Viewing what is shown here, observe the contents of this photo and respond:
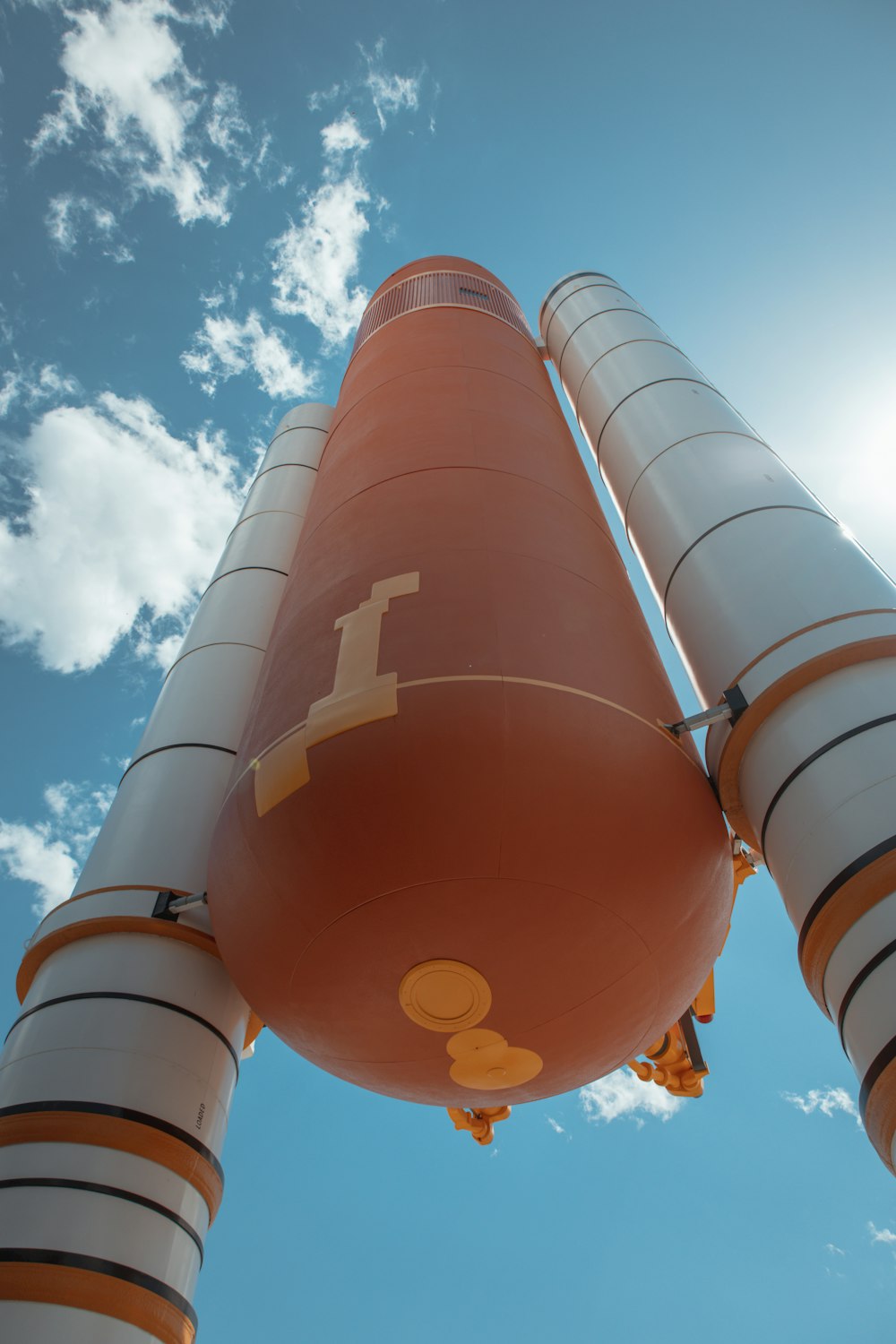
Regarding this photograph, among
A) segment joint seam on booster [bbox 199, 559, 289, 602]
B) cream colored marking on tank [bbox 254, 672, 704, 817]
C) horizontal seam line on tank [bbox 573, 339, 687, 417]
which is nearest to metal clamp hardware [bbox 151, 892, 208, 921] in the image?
cream colored marking on tank [bbox 254, 672, 704, 817]

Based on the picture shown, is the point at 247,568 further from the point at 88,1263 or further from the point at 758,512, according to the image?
the point at 88,1263

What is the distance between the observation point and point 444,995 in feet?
9.29

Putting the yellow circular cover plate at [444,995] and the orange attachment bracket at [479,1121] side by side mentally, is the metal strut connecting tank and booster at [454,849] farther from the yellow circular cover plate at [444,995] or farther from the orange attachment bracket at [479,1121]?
the orange attachment bracket at [479,1121]

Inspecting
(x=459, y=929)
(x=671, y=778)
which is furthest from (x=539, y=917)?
(x=671, y=778)

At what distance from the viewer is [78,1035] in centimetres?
354

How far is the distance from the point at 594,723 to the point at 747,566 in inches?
61.0

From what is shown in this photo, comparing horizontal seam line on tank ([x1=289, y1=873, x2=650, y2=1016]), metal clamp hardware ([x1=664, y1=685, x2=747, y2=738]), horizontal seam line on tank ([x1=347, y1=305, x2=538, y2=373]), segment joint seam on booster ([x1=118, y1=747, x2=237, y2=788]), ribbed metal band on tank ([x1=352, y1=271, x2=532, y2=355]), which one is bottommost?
horizontal seam line on tank ([x1=289, y1=873, x2=650, y2=1016])

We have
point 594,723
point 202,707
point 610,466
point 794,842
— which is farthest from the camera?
point 610,466

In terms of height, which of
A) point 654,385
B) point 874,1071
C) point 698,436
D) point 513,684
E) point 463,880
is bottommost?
point 874,1071

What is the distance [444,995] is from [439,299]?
5.97 meters

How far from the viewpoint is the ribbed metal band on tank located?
23.3 ft

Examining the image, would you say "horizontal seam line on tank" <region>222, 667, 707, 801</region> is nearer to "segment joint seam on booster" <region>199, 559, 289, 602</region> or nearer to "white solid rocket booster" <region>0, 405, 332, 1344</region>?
"white solid rocket booster" <region>0, 405, 332, 1344</region>

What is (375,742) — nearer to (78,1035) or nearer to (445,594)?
(445,594)

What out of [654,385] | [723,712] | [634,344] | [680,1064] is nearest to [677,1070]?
[680,1064]
